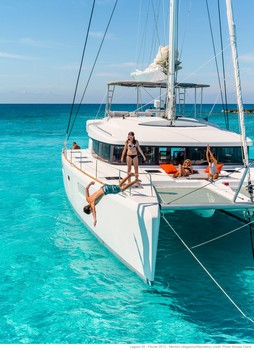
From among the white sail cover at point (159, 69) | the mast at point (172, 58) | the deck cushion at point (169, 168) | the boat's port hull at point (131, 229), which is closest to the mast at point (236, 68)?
the boat's port hull at point (131, 229)

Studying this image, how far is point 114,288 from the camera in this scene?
8789 mm

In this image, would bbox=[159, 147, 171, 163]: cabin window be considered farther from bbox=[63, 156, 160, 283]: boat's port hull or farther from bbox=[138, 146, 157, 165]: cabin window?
bbox=[63, 156, 160, 283]: boat's port hull

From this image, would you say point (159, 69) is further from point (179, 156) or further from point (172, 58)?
point (179, 156)

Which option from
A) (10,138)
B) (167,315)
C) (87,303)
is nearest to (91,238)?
(87,303)

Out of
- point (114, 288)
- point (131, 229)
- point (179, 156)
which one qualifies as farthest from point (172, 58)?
point (114, 288)

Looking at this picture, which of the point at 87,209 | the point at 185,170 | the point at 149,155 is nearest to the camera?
the point at 87,209

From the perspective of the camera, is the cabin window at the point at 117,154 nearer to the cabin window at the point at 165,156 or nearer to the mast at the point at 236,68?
the cabin window at the point at 165,156

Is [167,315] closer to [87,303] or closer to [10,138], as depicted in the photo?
[87,303]

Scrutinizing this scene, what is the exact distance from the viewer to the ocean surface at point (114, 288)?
24.0 ft

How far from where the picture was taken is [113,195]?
895cm

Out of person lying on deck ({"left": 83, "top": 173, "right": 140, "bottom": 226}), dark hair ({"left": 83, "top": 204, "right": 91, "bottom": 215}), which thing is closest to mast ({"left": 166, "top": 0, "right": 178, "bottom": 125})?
person lying on deck ({"left": 83, "top": 173, "right": 140, "bottom": 226})

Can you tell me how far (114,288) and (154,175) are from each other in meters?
3.53

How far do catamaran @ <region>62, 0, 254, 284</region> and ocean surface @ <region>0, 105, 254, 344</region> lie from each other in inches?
26.8

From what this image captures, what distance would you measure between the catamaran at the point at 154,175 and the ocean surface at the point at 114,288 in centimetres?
68
